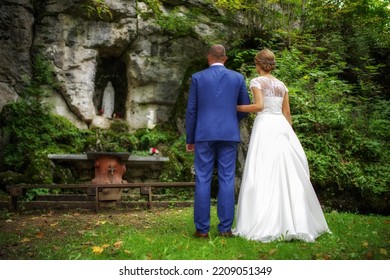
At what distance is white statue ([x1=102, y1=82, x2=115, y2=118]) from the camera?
44.1ft

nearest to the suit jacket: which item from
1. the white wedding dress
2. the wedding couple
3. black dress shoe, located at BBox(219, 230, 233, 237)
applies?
the wedding couple

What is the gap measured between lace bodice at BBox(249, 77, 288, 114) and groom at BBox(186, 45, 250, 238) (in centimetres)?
23

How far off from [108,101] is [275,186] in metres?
10.2

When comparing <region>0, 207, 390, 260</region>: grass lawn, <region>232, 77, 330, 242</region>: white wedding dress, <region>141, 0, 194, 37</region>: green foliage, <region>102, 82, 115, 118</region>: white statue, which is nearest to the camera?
<region>0, 207, 390, 260</region>: grass lawn

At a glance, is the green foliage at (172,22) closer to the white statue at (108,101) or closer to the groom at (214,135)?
the white statue at (108,101)

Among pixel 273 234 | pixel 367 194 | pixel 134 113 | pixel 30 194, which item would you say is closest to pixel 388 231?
pixel 273 234

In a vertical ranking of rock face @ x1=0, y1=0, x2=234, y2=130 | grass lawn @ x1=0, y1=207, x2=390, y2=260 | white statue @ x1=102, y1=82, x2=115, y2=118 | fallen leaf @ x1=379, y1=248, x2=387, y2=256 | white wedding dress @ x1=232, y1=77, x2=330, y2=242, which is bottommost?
grass lawn @ x1=0, y1=207, x2=390, y2=260

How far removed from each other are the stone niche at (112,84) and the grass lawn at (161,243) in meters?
7.65

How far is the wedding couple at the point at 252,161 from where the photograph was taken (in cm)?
423

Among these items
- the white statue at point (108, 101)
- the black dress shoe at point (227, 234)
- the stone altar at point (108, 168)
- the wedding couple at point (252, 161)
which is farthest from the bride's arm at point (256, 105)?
the white statue at point (108, 101)

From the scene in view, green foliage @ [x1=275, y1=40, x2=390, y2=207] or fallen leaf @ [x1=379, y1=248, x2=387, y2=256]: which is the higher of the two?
green foliage @ [x1=275, y1=40, x2=390, y2=207]

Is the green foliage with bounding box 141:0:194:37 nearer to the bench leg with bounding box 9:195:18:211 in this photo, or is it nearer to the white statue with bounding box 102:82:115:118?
the white statue with bounding box 102:82:115:118

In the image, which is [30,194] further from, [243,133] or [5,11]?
[5,11]

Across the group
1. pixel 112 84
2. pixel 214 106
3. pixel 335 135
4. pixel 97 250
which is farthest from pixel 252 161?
pixel 112 84
